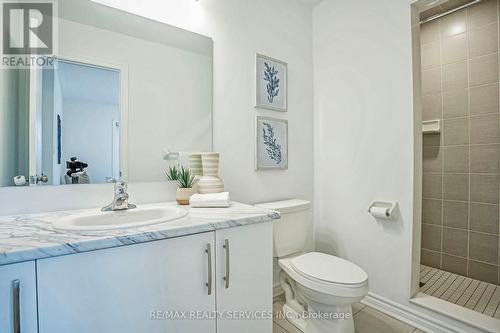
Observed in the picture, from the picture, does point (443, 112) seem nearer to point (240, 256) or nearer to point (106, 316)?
point (240, 256)

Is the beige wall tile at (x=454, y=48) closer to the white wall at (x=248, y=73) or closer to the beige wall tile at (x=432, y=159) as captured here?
the beige wall tile at (x=432, y=159)

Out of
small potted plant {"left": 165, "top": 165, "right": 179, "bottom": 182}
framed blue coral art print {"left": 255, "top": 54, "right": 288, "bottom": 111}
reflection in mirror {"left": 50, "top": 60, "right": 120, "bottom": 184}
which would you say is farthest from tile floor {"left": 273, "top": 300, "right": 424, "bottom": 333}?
framed blue coral art print {"left": 255, "top": 54, "right": 288, "bottom": 111}

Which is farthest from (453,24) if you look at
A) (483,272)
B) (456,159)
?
(483,272)

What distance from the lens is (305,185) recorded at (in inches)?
83.0

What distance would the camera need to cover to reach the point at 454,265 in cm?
215

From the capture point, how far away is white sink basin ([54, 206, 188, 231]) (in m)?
0.91

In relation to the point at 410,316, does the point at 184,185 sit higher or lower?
higher

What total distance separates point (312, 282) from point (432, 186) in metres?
1.83

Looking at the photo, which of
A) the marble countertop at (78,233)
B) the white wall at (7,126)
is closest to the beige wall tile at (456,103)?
the marble countertop at (78,233)

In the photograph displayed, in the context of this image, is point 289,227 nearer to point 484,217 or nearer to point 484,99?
point 484,217

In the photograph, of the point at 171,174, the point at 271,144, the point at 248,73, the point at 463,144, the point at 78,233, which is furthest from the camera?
the point at 463,144

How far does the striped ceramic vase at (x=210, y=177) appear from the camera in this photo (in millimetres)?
1369

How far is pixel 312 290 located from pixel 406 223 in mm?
817

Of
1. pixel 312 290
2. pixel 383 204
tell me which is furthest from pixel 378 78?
pixel 312 290
